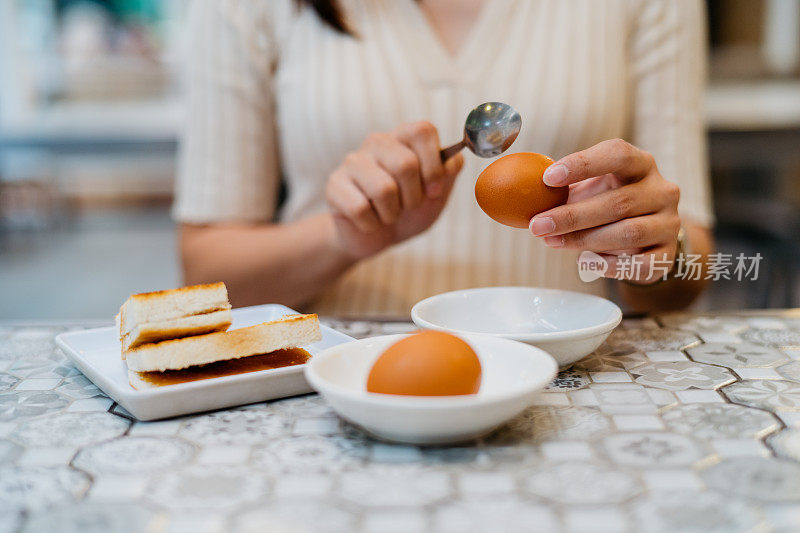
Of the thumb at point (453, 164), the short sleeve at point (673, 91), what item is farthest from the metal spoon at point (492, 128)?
the short sleeve at point (673, 91)

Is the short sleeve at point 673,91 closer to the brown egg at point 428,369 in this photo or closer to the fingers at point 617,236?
the fingers at point 617,236

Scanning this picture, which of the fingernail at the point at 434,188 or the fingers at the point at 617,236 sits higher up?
the fingernail at the point at 434,188

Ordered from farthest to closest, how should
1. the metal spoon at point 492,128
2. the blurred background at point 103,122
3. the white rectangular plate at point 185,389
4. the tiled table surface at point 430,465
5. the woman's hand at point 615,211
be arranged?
the blurred background at point 103,122 < the metal spoon at point 492,128 < the woman's hand at point 615,211 < the white rectangular plate at point 185,389 < the tiled table surface at point 430,465

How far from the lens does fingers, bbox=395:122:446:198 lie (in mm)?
844

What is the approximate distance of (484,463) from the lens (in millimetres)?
521

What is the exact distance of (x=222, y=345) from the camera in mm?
637

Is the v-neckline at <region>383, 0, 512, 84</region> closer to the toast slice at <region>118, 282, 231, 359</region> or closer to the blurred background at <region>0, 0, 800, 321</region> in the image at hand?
the toast slice at <region>118, 282, 231, 359</region>

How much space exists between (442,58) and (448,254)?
31cm

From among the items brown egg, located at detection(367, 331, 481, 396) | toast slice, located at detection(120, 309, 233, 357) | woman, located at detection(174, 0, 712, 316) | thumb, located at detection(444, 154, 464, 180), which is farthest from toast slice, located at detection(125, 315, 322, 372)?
woman, located at detection(174, 0, 712, 316)

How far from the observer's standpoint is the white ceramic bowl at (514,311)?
0.78m

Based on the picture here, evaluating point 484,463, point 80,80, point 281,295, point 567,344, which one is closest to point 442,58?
point 281,295

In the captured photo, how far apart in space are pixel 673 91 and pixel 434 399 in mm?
887

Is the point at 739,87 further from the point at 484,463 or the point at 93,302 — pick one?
the point at 484,463

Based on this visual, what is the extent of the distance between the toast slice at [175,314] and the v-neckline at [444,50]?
0.65 meters
